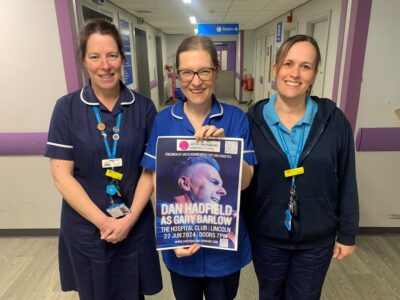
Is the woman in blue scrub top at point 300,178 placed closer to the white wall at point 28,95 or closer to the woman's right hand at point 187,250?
the woman's right hand at point 187,250

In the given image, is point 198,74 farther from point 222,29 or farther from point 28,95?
point 222,29

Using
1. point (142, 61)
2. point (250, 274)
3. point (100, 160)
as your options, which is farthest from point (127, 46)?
point (100, 160)

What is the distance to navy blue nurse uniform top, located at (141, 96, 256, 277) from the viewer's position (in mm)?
1214

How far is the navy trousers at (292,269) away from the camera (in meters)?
1.41

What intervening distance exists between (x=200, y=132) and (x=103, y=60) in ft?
1.83

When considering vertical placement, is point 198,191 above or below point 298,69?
below

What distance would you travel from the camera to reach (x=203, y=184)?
114 centimetres

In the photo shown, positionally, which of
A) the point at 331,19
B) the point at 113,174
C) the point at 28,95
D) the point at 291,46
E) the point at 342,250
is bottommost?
the point at 342,250

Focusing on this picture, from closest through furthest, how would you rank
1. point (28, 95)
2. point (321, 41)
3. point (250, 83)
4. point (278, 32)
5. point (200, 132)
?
point (200, 132) < point (28, 95) < point (321, 41) < point (278, 32) < point (250, 83)

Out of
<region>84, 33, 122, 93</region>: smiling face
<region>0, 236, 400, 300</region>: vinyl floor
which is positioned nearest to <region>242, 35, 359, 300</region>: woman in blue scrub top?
<region>84, 33, 122, 93</region>: smiling face

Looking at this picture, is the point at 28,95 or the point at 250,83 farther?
the point at 250,83

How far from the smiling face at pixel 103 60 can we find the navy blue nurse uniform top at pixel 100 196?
104 millimetres

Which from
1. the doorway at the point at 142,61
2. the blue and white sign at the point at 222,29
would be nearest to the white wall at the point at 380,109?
the doorway at the point at 142,61

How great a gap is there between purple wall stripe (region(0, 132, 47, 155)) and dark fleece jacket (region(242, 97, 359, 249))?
2103 mm
